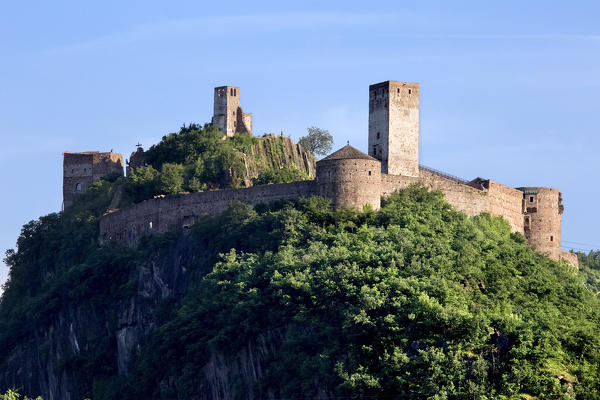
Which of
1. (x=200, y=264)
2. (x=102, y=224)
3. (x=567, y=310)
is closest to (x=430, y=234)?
(x=567, y=310)

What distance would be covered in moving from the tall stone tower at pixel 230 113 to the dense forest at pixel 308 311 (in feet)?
22.7

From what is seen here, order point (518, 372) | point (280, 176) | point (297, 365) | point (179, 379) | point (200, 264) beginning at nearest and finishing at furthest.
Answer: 1. point (518, 372)
2. point (297, 365)
3. point (179, 379)
4. point (200, 264)
5. point (280, 176)

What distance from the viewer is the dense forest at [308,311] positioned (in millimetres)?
79938

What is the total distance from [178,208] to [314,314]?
68.5ft

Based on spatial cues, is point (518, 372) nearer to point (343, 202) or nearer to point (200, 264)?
point (343, 202)

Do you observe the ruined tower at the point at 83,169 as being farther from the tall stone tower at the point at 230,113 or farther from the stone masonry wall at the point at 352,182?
the stone masonry wall at the point at 352,182

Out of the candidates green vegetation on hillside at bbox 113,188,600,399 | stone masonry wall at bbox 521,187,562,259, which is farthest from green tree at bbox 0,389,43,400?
stone masonry wall at bbox 521,187,562,259

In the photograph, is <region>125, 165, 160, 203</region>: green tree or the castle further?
<region>125, 165, 160, 203</region>: green tree

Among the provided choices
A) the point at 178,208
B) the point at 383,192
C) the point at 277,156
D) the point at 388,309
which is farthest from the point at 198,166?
the point at 388,309

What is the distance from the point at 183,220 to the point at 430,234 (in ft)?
61.5

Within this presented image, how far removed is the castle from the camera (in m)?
94.8

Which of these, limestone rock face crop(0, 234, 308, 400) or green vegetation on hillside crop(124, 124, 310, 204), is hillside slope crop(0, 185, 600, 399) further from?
green vegetation on hillside crop(124, 124, 310, 204)

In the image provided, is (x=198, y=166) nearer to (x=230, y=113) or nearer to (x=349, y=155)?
(x=230, y=113)

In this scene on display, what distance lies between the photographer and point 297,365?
277ft
